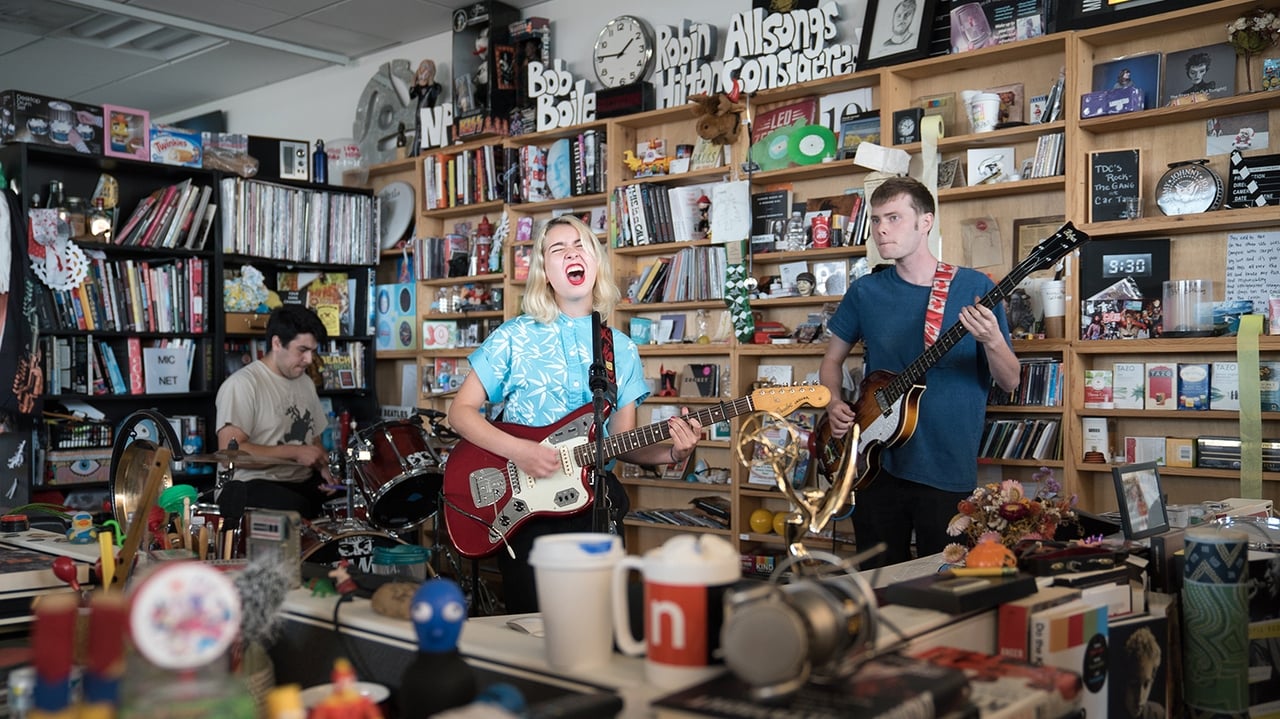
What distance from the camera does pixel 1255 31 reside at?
3498 millimetres

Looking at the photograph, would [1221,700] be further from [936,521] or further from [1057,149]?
[1057,149]

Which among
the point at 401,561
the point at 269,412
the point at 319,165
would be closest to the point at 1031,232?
the point at 401,561

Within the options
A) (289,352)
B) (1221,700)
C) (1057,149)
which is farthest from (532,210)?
(1221,700)

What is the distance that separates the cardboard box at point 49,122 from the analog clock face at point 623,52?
2.44m

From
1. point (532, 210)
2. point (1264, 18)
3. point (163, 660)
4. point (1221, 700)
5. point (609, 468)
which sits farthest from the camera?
point (532, 210)

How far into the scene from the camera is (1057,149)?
3924 mm

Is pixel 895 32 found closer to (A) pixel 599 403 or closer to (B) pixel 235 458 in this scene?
(A) pixel 599 403

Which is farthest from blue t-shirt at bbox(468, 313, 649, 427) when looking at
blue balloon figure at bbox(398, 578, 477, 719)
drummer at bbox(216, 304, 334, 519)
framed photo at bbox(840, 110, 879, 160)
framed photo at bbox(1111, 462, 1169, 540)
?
drummer at bbox(216, 304, 334, 519)

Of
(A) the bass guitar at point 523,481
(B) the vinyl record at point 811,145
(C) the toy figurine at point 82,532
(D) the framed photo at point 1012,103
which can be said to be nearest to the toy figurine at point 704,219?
(B) the vinyl record at point 811,145

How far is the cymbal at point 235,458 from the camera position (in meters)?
4.32

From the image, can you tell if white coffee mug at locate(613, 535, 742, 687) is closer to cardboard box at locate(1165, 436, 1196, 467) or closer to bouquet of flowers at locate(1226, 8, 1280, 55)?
cardboard box at locate(1165, 436, 1196, 467)

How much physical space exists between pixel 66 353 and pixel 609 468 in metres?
3.35

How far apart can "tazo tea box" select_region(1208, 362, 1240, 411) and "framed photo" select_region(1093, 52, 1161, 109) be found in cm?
94

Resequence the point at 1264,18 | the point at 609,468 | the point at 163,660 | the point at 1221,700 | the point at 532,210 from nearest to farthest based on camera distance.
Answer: the point at 163,660 → the point at 1221,700 → the point at 609,468 → the point at 1264,18 → the point at 532,210
